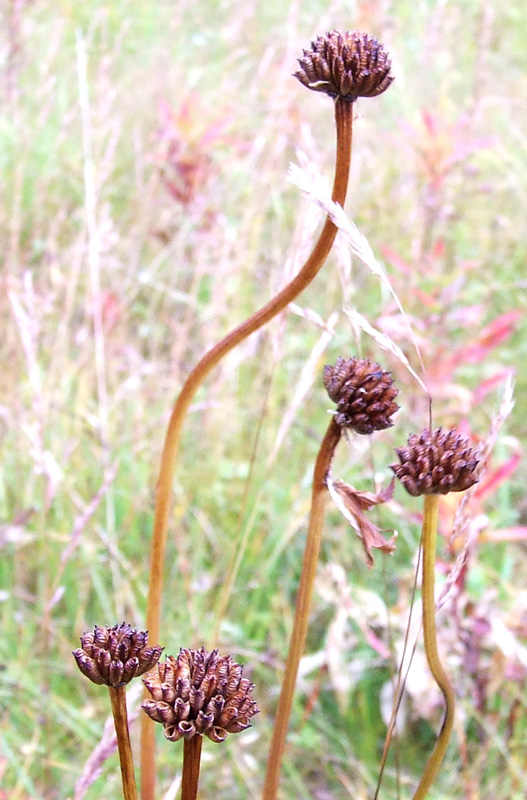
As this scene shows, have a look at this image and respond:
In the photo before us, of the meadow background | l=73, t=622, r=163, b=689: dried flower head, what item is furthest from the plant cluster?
the meadow background

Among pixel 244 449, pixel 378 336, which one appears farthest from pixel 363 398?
pixel 244 449

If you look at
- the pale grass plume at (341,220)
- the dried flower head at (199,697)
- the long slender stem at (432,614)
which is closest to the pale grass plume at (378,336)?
the pale grass plume at (341,220)

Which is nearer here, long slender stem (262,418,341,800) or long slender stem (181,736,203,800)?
long slender stem (181,736,203,800)

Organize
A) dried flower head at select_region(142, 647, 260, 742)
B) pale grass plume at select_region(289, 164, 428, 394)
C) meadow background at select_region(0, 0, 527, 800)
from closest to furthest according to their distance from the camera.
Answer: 1. dried flower head at select_region(142, 647, 260, 742)
2. pale grass plume at select_region(289, 164, 428, 394)
3. meadow background at select_region(0, 0, 527, 800)

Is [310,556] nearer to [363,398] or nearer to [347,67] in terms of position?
[363,398]

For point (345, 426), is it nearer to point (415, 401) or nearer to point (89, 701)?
point (89, 701)

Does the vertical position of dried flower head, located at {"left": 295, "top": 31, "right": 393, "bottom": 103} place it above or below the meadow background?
above

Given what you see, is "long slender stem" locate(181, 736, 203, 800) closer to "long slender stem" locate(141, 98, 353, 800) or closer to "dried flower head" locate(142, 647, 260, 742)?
"dried flower head" locate(142, 647, 260, 742)

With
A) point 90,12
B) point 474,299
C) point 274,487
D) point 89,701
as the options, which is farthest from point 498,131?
point 89,701
